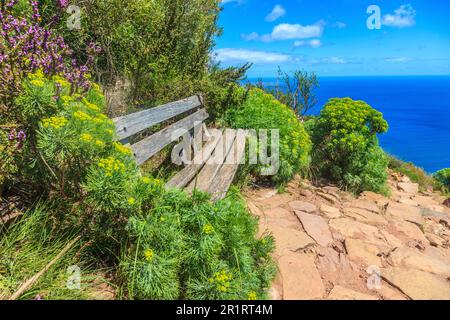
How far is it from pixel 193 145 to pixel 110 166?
10.6 ft

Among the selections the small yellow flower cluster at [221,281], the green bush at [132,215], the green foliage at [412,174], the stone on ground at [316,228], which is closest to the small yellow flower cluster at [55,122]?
the green bush at [132,215]

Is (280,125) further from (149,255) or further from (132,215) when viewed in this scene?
(149,255)

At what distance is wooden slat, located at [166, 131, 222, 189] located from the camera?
11.6 ft

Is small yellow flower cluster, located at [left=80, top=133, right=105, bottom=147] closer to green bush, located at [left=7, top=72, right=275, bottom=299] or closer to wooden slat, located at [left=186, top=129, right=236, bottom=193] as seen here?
green bush, located at [left=7, top=72, right=275, bottom=299]

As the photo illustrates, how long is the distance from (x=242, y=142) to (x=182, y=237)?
3084mm

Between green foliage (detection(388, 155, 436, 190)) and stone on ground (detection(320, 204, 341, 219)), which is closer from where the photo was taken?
stone on ground (detection(320, 204, 341, 219))

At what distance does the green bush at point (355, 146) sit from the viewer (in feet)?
20.5

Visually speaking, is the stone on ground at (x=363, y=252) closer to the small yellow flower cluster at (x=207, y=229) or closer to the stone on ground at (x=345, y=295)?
the stone on ground at (x=345, y=295)

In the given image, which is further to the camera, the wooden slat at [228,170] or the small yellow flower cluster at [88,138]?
the wooden slat at [228,170]

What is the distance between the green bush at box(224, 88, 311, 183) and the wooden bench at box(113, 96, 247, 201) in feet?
1.03

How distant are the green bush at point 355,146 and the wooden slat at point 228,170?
1.99m

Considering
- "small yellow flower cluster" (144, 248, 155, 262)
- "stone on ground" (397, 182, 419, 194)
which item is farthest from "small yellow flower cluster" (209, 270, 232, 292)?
"stone on ground" (397, 182, 419, 194)
